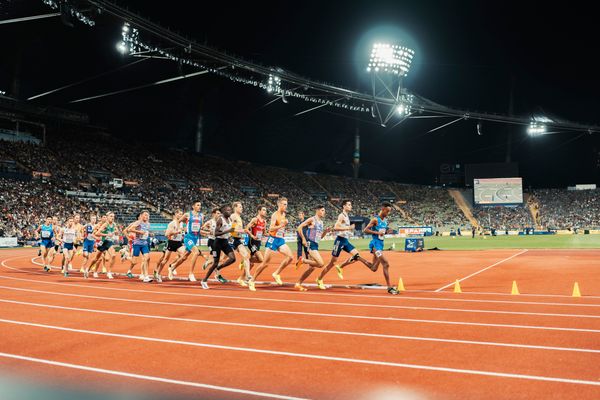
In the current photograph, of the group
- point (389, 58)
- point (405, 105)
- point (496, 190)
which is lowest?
point (496, 190)

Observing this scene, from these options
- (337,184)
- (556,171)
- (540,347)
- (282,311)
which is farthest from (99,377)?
(556,171)

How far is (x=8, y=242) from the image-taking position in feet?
121

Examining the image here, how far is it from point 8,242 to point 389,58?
38864 millimetres

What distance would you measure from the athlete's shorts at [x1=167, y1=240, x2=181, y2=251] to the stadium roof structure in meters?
22.6

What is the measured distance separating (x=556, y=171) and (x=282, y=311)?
88.3 metres

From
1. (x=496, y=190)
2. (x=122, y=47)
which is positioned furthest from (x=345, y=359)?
(x=496, y=190)

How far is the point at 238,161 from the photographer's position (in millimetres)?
71125

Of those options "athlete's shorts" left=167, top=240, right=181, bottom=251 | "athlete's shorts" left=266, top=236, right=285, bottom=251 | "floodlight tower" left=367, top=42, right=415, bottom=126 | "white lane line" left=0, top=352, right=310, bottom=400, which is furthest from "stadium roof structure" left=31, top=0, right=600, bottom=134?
"white lane line" left=0, top=352, right=310, bottom=400

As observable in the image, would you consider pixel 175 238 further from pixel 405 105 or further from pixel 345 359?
pixel 405 105

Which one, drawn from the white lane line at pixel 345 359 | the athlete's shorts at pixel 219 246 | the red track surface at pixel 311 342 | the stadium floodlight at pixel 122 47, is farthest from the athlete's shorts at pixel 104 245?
the stadium floodlight at pixel 122 47

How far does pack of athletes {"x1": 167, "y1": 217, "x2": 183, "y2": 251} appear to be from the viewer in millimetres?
14109

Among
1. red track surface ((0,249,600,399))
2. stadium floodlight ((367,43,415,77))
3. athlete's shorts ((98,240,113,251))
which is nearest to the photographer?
red track surface ((0,249,600,399))

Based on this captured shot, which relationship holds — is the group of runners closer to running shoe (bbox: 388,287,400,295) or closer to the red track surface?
running shoe (bbox: 388,287,400,295)

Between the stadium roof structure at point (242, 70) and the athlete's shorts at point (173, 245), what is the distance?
74.3 feet
